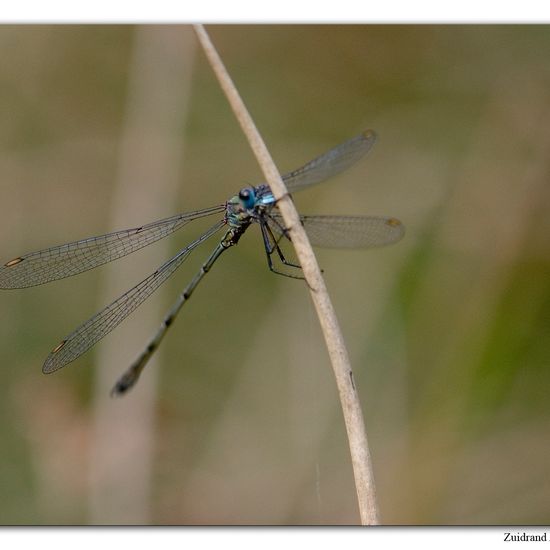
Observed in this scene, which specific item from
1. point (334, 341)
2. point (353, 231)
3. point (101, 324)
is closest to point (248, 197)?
point (353, 231)

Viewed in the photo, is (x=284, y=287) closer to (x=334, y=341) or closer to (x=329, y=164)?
(x=329, y=164)

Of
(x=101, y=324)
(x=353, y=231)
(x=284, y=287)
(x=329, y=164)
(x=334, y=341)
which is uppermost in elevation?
(x=284, y=287)

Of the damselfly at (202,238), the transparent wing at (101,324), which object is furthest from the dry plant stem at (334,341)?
the transparent wing at (101,324)

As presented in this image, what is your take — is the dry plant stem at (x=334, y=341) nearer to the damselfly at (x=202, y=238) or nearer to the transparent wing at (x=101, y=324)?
the damselfly at (x=202, y=238)

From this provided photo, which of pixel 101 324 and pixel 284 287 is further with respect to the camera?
pixel 284 287
